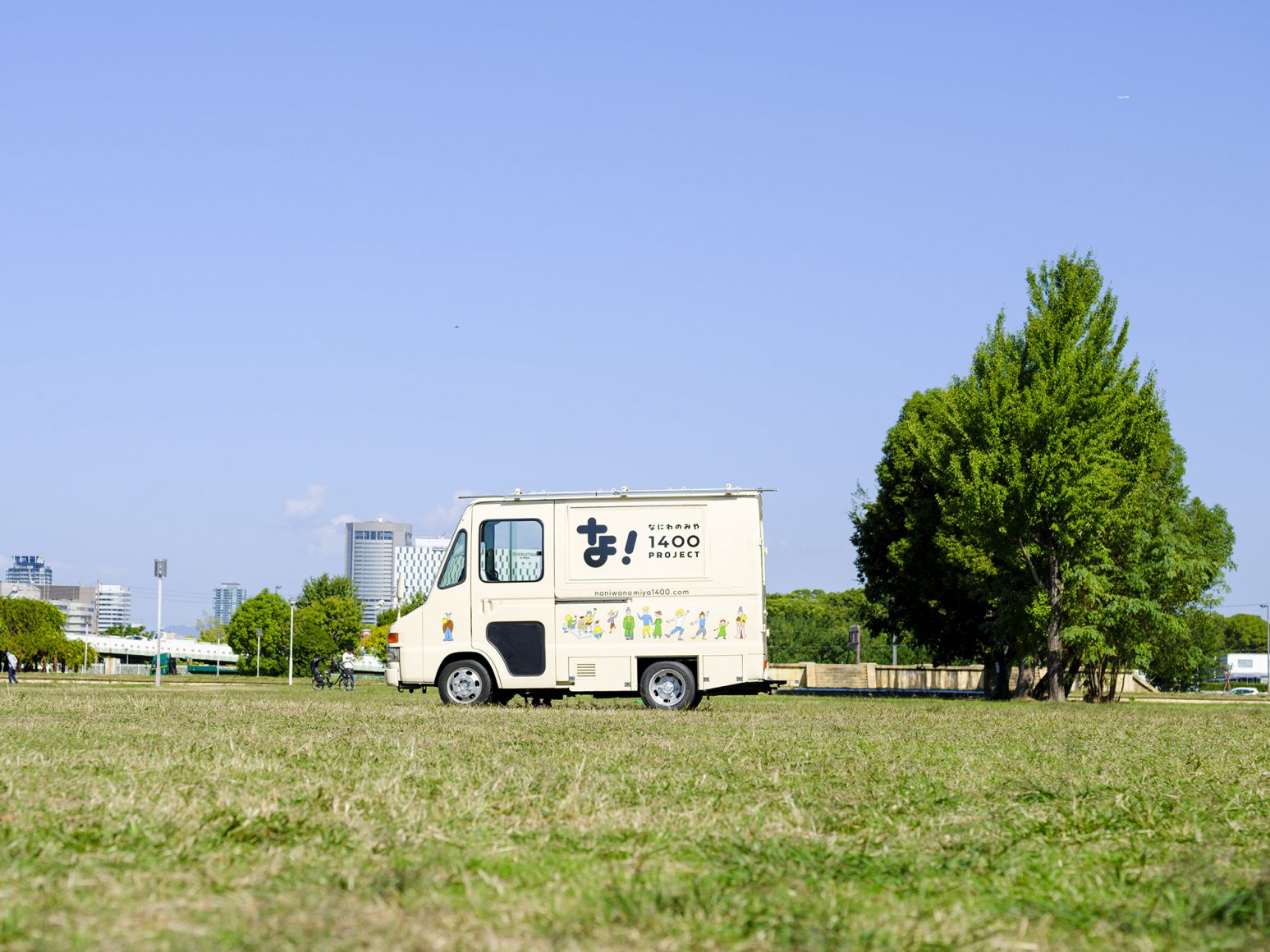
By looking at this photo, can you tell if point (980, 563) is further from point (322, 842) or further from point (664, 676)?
point (322, 842)

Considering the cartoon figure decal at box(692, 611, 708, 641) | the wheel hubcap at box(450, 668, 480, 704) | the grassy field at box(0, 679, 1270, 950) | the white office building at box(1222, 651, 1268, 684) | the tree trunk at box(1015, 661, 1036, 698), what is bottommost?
the white office building at box(1222, 651, 1268, 684)

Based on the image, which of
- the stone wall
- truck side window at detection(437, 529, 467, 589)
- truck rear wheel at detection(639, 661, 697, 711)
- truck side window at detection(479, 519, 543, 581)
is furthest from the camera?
the stone wall

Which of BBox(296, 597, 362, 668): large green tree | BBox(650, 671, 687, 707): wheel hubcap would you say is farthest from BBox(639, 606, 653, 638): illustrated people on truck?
BBox(296, 597, 362, 668): large green tree

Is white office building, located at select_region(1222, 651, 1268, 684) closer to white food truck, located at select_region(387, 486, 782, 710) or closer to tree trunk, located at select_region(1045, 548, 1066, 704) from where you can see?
tree trunk, located at select_region(1045, 548, 1066, 704)

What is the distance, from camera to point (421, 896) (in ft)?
14.6

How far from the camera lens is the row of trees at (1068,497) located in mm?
32438

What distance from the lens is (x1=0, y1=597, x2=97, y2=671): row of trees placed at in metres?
103

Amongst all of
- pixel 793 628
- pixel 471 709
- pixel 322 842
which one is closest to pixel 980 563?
pixel 471 709

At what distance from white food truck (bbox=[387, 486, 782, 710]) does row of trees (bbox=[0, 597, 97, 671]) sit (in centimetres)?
8955

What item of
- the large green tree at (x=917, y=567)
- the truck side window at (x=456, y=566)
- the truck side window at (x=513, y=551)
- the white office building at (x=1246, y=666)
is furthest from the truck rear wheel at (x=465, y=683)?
the white office building at (x=1246, y=666)

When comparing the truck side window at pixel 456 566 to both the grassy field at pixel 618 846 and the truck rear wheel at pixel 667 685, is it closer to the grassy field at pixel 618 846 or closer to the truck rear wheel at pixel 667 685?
the truck rear wheel at pixel 667 685

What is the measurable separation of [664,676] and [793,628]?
8804cm

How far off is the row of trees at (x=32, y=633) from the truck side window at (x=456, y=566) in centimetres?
8932

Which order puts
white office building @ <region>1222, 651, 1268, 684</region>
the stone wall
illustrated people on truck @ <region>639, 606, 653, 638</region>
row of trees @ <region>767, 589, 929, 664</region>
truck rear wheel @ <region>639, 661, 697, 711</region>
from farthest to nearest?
white office building @ <region>1222, 651, 1268, 684</region>, row of trees @ <region>767, 589, 929, 664</region>, the stone wall, illustrated people on truck @ <region>639, 606, 653, 638</region>, truck rear wheel @ <region>639, 661, 697, 711</region>
